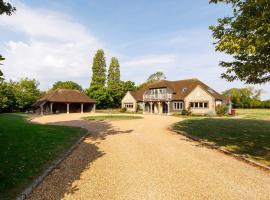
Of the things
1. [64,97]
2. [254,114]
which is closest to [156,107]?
[254,114]

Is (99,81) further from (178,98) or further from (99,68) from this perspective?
(178,98)

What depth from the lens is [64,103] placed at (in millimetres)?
60094

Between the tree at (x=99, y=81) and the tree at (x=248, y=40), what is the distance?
5697 centimetres

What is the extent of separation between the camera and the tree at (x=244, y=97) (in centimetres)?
8600

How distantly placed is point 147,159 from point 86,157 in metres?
2.65

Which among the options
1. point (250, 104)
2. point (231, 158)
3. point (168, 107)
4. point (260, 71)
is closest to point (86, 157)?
point (231, 158)

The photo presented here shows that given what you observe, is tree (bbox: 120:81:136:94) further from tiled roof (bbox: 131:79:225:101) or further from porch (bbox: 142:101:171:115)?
tiled roof (bbox: 131:79:225:101)

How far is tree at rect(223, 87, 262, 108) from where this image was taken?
86000mm

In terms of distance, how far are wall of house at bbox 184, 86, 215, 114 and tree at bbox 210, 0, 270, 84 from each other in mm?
34951

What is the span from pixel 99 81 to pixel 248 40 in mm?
73751

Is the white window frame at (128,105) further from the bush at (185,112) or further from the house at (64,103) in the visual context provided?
the bush at (185,112)

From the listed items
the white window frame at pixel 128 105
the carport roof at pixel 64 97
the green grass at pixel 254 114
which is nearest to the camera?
the green grass at pixel 254 114

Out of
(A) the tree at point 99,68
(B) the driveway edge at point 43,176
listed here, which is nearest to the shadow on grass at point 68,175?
(B) the driveway edge at point 43,176

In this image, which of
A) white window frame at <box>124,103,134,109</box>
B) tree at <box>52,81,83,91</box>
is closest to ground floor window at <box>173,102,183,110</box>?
white window frame at <box>124,103,134,109</box>
